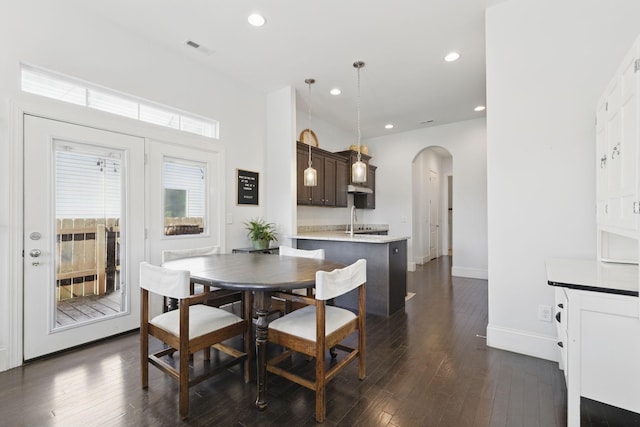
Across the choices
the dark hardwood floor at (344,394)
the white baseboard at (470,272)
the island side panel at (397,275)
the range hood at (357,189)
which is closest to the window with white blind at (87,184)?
the dark hardwood floor at (344,394)

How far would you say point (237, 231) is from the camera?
4.03m

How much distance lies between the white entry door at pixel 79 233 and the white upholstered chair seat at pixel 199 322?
4.12ft

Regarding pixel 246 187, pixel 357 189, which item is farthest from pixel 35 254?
pixel 357 189

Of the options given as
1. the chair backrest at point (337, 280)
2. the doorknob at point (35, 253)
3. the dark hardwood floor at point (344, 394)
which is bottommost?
the dark hardwood floor at point (344, 394)

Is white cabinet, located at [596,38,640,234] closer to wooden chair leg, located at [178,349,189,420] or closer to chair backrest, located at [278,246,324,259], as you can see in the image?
chair backrest, located at [278,246,324,259]

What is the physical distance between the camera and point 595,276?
1.64 meters

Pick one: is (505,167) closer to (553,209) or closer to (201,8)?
(553,209)

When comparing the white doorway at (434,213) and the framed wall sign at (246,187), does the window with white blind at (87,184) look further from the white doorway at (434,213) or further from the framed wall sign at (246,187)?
the white doorway at (434,213)

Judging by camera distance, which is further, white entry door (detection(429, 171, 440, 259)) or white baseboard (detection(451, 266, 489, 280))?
white entry door (detection(429, 171, 440, 259))

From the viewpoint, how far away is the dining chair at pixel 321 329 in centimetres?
169

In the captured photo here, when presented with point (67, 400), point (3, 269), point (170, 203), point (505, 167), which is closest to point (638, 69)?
point (505, 167)

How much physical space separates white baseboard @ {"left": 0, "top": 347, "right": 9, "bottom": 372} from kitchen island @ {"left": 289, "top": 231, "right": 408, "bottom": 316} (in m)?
3.03

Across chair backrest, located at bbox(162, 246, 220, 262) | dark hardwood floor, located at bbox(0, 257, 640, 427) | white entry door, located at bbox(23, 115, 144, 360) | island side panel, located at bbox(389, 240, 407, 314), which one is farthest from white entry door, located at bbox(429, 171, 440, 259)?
white entry door, located at bbox(23, 115, 144, 360)

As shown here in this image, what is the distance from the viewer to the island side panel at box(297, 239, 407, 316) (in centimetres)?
350
